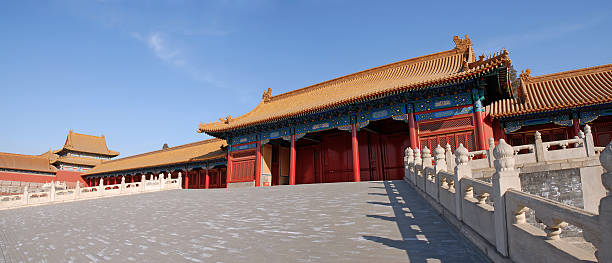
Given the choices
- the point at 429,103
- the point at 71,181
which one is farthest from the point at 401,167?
the point at 71,181

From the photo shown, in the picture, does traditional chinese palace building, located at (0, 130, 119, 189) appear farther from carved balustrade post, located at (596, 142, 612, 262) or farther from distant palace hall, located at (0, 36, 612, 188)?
carved balustrade post, located at (596, 142, 612, 262)

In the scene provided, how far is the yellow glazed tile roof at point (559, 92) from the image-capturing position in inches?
550

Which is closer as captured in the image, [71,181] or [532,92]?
[532,92]

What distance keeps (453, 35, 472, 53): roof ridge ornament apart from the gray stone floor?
36.3 ft

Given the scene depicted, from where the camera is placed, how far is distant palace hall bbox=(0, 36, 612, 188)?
13.1 m

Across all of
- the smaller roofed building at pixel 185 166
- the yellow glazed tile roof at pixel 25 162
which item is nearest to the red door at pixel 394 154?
the smaller roofed building at pixel 185 166

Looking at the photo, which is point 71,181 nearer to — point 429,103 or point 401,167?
point 401,167

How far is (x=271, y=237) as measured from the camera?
525 centimetres

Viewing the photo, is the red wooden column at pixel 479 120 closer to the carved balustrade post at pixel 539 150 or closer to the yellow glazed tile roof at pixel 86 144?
the carved balustrade post at pixel 539 150

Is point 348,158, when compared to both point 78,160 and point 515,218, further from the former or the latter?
point 78,160

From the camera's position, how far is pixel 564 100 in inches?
568

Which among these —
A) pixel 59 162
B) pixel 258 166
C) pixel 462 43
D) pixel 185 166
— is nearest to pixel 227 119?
pixel 258 166

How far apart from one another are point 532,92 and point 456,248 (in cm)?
1631

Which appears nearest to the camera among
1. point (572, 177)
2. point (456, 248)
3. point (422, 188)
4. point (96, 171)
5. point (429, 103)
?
point (456, 248)
